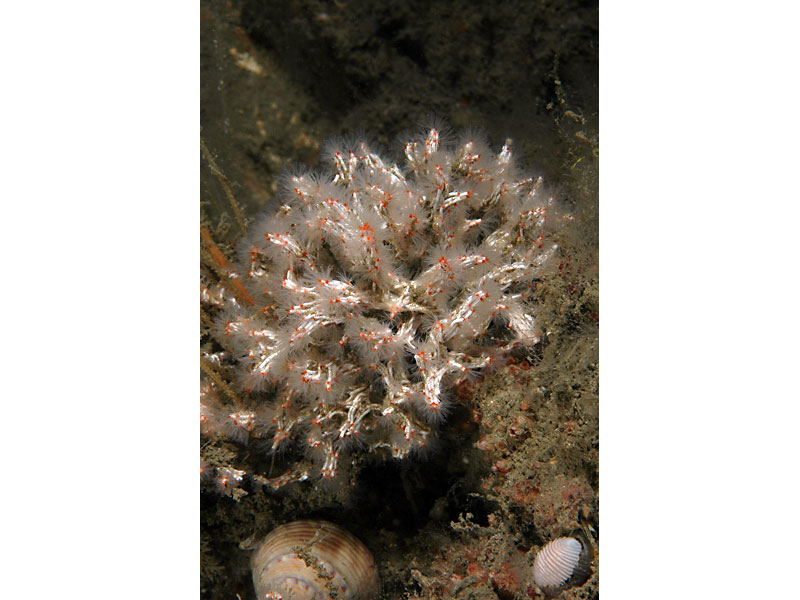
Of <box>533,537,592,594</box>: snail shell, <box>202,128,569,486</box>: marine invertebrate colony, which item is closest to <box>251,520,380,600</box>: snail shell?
<box>202,128,569,486</box>: marine invertebrate colony

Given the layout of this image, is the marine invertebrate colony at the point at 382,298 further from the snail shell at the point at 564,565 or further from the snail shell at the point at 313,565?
the snail shell at the point at 564,565

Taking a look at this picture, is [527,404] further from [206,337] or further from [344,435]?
[206,337]

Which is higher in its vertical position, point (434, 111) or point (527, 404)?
point (434, 111)

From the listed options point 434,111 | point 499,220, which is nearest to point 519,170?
point 499,220

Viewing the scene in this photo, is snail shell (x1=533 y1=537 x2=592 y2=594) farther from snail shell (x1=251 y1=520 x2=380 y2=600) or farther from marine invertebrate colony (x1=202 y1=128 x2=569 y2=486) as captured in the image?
snail shell (x1=251 y1=520 x2=380 y2=600)

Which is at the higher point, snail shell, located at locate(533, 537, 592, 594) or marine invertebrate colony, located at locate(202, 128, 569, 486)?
marine invertebrate colony, located at locate(202, 128, 569, 486)

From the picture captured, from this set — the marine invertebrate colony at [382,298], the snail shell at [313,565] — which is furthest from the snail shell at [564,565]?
the snail shell at [313,565]
